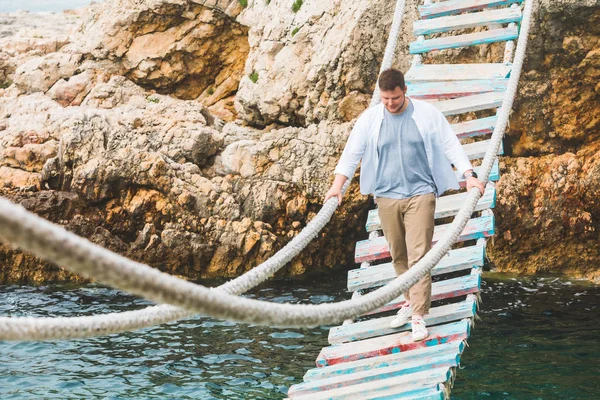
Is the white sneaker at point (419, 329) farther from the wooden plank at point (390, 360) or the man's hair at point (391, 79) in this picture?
the man's hair at point (391, 79)

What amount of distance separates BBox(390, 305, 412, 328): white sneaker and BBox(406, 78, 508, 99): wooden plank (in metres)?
3.62

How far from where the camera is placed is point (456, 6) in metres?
10.7

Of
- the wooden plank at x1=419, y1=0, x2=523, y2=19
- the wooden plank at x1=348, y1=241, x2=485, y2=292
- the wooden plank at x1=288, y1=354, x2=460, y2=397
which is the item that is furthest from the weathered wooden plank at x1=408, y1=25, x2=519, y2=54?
the wooden plank at x1=288, y1=354, x2=460, y2=397

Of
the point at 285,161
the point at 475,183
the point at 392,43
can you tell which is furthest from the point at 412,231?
the point at 285,161

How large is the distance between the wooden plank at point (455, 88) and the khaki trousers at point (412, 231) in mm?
3381

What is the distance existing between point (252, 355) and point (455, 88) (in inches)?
174

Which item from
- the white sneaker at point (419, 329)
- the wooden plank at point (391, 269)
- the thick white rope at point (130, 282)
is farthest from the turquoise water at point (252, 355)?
the thick white rope at point (130, 282)

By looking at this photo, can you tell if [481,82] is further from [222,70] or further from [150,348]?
[222,70]

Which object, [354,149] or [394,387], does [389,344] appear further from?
[354,149]

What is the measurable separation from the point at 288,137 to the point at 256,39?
9.36 ft

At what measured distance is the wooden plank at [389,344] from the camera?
266 inches

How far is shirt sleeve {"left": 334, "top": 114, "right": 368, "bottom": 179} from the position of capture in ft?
21.9

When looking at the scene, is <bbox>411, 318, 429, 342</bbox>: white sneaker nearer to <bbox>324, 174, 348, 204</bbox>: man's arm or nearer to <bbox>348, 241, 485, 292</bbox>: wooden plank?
<bbox>348, 241, 485, 292</bbox>: wooden plank

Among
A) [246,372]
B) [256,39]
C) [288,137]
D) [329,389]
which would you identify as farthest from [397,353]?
[256,39]
